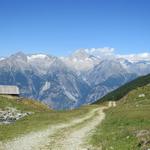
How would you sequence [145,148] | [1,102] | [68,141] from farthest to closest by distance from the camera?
[1,102], [68,141], [145,148]

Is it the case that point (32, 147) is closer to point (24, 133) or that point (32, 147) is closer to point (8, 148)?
point (8, 148)

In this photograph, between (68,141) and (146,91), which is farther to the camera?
(146,91)

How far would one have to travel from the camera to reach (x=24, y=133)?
4981 cm

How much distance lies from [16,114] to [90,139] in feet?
146

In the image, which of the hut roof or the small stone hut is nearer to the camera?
the small stone hut

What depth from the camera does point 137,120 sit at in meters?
60.8

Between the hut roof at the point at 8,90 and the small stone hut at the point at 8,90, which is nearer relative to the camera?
the small stone hut at the point at 8,90

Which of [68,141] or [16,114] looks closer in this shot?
[68,141]

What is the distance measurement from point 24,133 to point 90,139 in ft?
33.6

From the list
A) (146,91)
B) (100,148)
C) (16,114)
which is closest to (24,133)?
(100,148)

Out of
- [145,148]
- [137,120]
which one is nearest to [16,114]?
[137,120]

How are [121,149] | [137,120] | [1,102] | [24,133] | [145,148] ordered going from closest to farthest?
[145,148]
[121,149]
[24,133]
[137,120]
[1,102]

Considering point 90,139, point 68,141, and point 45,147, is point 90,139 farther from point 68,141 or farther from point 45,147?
point 45,147

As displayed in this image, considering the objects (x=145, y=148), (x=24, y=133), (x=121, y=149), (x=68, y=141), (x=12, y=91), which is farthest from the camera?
(x=12, y=91)
